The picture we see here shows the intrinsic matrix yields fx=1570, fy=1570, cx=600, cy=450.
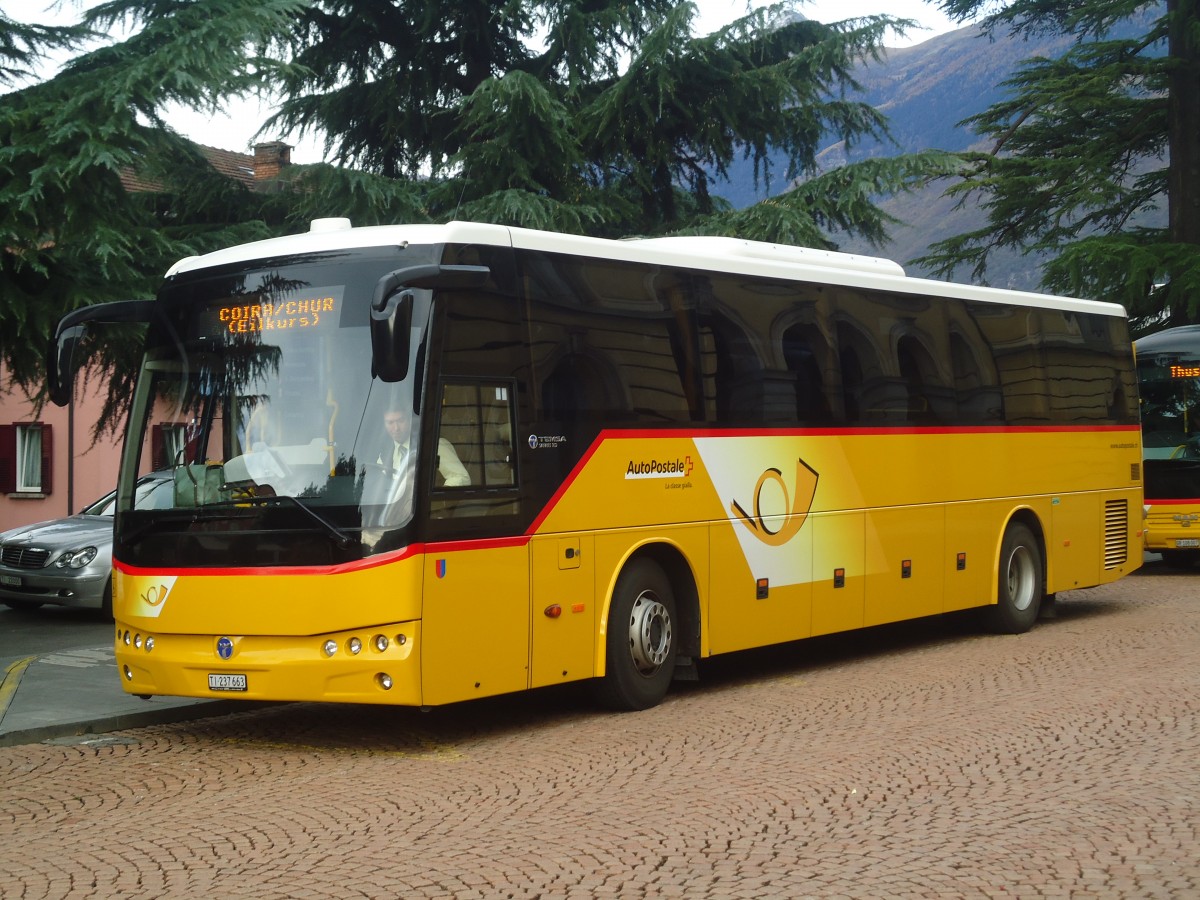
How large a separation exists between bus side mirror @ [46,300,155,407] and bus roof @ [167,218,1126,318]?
1.14ft

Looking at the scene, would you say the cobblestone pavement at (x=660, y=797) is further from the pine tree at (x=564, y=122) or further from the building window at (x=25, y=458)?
the building window at (x=25, y=458)

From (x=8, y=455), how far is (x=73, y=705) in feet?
79.9

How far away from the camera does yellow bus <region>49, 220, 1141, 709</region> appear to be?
8.77 m

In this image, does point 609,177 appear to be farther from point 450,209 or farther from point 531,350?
point 531,350

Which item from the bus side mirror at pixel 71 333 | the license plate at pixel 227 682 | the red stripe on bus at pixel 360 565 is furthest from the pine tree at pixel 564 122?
the license plate at pixel 227 682

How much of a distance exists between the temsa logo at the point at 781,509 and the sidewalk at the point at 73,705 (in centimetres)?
385

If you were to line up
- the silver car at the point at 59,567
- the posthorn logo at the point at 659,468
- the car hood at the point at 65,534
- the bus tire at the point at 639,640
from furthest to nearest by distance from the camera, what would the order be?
the car hood at the point at 65,534 < the silver car at the point at 59,567 < the posthorn logo at the point at 659,468 < the bus tire at the point at 639,640

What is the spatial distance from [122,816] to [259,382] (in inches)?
111

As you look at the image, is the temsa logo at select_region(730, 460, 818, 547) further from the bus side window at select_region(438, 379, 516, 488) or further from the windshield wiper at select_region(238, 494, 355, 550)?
the windshield wiper at select_region(238, 494, 355, 550)

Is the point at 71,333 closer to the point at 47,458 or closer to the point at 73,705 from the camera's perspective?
the point at 73,705

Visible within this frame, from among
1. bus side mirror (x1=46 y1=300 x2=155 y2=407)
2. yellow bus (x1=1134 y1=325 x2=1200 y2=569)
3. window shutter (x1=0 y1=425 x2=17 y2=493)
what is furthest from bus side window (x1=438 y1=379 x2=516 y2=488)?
window shutter (x1=0 y1=425 x2=17 y2=493)

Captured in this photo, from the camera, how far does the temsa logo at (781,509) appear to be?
37.6 feet

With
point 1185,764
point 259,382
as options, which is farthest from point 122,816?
point 1185,764

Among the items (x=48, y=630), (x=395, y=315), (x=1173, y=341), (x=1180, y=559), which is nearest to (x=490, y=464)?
(x=395, y=315)
